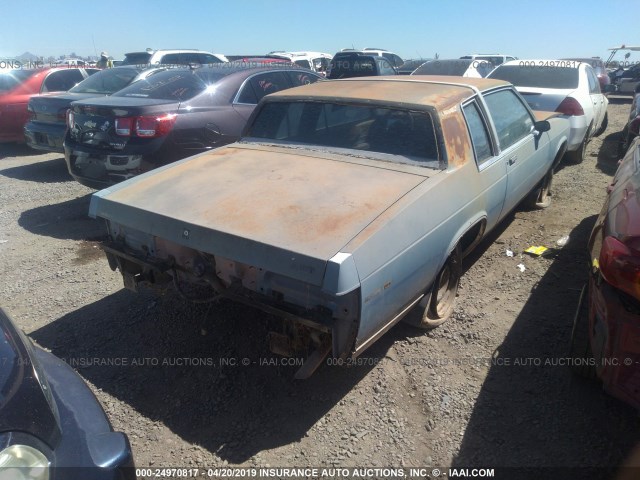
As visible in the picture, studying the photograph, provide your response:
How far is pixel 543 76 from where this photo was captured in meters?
7.30

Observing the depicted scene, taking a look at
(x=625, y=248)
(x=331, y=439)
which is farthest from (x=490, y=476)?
(x=625, y=248)

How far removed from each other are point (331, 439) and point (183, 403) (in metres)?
0.88

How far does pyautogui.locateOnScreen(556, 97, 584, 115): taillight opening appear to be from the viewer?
22.0 feet

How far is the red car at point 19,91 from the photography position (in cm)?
823

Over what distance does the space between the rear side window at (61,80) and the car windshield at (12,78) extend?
0.95 ft

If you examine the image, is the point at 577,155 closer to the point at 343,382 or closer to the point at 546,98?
the point at 546,98

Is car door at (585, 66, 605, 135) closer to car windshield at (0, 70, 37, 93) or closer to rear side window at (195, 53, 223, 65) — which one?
rear side window at (195, 53, 223, 65)

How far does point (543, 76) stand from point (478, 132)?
4.69 metres

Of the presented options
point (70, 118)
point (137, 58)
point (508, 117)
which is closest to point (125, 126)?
point (70, 118)

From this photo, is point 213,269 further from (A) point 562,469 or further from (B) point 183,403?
(A) point 562,469

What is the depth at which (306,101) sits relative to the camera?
374 cm

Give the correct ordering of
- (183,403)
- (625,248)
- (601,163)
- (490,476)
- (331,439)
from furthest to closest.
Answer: (601,163) → (183,403) → (331,439) → (490,476) → (625,248)

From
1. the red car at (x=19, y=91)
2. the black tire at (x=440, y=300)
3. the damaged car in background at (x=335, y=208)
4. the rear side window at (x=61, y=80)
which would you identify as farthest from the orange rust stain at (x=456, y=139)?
the rear side window at (x=61, y=80)

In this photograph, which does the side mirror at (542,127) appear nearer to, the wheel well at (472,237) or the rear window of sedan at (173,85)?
the wheel well at (472,237)
